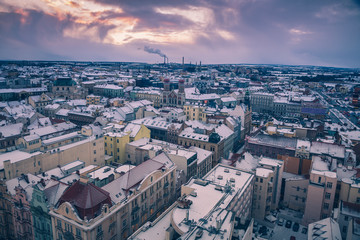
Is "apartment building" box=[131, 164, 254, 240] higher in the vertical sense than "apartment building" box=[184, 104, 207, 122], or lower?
lower

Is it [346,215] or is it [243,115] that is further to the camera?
[243,115]

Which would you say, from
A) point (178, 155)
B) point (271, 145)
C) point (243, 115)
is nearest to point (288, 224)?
point (271, 145)

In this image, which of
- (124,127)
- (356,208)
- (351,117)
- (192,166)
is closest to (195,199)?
(192,166)

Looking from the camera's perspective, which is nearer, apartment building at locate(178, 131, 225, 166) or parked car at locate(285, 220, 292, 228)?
parked car at locate(285, 220, 292, 228)

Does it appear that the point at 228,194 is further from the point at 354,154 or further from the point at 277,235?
the point at 354,154

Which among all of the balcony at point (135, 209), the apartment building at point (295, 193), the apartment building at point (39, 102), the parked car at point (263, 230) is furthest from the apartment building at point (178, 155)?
the apartment building at point (39, 102)

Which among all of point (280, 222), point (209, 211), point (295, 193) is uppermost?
point (209, 211)

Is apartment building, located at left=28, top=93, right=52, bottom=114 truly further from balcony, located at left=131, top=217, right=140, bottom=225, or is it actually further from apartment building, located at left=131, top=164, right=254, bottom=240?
apartment building, located at left=131, top=164, right=254, bottom=240

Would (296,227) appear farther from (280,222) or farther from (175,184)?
(175,184)

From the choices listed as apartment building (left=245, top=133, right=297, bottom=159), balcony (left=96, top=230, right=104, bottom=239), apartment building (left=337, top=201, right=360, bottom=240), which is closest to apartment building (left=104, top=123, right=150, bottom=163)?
apartment building (left=245, top=133, right=297, bottom=159)
